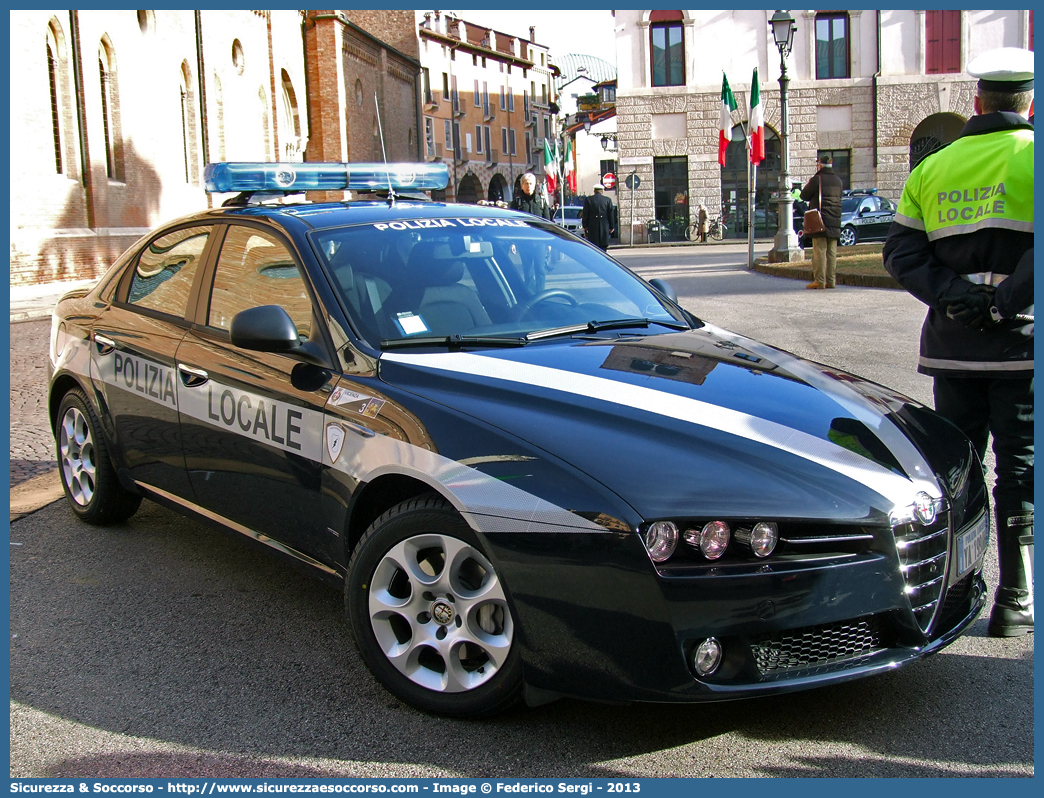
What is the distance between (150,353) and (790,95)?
42.5m

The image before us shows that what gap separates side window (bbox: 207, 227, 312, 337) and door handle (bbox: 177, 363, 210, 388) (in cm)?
20

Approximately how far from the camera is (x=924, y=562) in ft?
9.36

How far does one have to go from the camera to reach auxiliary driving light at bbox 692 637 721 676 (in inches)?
105

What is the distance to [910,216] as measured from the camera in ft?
12.2

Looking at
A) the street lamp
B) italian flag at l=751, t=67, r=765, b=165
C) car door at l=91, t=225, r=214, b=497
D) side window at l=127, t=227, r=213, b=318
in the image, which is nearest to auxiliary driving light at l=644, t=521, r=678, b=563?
car door at l=91, t=225, r=214, b=497

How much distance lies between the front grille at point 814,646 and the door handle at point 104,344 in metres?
3.25

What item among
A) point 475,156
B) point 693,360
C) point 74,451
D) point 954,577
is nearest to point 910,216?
point 693,360

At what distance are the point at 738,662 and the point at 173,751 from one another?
5.14ft

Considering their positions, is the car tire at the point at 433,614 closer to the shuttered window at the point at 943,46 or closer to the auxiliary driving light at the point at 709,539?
the auxiliary driving light at the point at 709,539

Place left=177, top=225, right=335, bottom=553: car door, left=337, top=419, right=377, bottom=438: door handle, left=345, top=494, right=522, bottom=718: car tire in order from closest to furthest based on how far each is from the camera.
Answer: left=345, top=494, right=522, bottom=718: car tire < left=337, top=419, right=377, bottom=438: door handle < left=177, top=225, right=335, bottom=553: car door

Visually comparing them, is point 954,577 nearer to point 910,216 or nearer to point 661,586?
point 661,586

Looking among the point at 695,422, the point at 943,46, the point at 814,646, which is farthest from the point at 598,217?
the point at 943,46

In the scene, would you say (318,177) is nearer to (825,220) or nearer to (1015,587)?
(1015,587)

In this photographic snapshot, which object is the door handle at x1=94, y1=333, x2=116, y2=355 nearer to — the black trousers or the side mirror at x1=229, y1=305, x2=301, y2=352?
the side mirror at x1=229, y1=305, x2=301, y2=352
